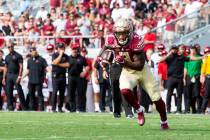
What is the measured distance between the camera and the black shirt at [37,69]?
26109 millimetres

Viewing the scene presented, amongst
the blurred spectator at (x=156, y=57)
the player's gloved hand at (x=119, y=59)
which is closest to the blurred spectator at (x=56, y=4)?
the blurred spectator at (x=156, y=57)

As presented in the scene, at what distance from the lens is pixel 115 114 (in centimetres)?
1975

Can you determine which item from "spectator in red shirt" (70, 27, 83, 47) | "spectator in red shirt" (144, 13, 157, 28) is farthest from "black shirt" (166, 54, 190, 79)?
"spectator in red shirt" (70, 27, 83, 47)

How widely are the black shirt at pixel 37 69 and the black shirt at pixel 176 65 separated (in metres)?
3.64

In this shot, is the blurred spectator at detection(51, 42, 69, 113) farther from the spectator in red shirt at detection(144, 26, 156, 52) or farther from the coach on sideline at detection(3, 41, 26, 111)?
the spectator in red shirt at detection(144, 26, 156, 52)

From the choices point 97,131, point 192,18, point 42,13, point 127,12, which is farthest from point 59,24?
point 97,131

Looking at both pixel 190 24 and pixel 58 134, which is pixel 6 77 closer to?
pixel 190 24

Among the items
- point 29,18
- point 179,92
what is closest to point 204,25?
point 179,92

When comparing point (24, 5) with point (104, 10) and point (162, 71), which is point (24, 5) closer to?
point (104, 10)

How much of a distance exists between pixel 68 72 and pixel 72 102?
2.83 ft

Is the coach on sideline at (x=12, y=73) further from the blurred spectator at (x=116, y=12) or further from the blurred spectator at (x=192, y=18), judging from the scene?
the blurred spectator at (x=192, y=18)

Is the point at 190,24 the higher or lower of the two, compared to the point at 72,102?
higher

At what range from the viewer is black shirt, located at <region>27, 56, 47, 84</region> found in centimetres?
2611

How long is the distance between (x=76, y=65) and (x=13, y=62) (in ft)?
6.78
